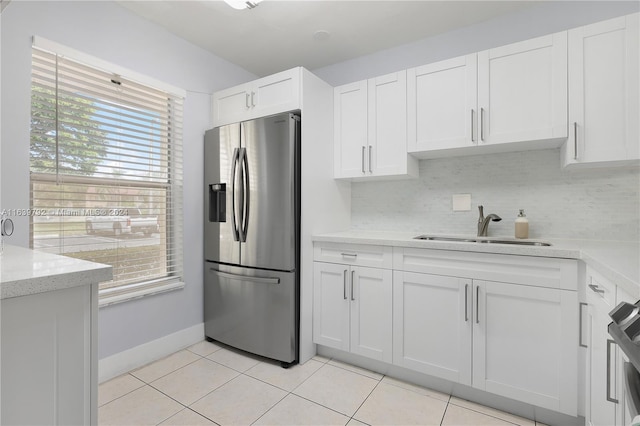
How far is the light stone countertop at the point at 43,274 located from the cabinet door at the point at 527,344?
1.82 meters

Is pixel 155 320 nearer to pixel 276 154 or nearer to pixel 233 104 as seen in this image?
pixel 276 154

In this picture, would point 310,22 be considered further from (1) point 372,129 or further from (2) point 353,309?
(2) point 353,309

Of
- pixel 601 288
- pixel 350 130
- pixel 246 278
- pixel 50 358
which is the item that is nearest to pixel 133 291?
pixel 246 278

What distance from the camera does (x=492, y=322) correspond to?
174 cm

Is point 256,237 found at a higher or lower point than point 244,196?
lower

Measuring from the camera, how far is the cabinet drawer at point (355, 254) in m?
2.09

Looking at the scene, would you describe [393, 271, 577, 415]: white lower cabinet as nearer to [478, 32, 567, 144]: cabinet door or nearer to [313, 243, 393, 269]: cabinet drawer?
[313, 243, 393, 269]: cabinet drawer

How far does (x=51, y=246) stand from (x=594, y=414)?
9.60 ft

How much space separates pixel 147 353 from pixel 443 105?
2826mm

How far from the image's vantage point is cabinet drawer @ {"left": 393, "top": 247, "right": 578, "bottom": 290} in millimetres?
1575

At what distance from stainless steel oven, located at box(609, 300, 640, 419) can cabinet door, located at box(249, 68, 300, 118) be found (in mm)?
2119

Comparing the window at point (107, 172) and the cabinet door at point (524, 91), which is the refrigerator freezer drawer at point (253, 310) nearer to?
the window at point (107, 172)

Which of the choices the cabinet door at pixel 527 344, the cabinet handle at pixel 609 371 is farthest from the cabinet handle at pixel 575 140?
the cabinet handle at pixel 609 371

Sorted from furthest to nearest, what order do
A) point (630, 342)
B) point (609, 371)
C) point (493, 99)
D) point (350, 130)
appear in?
point (350, 130) → point (493, 99) → point (609, 371) → point (630, 342)
